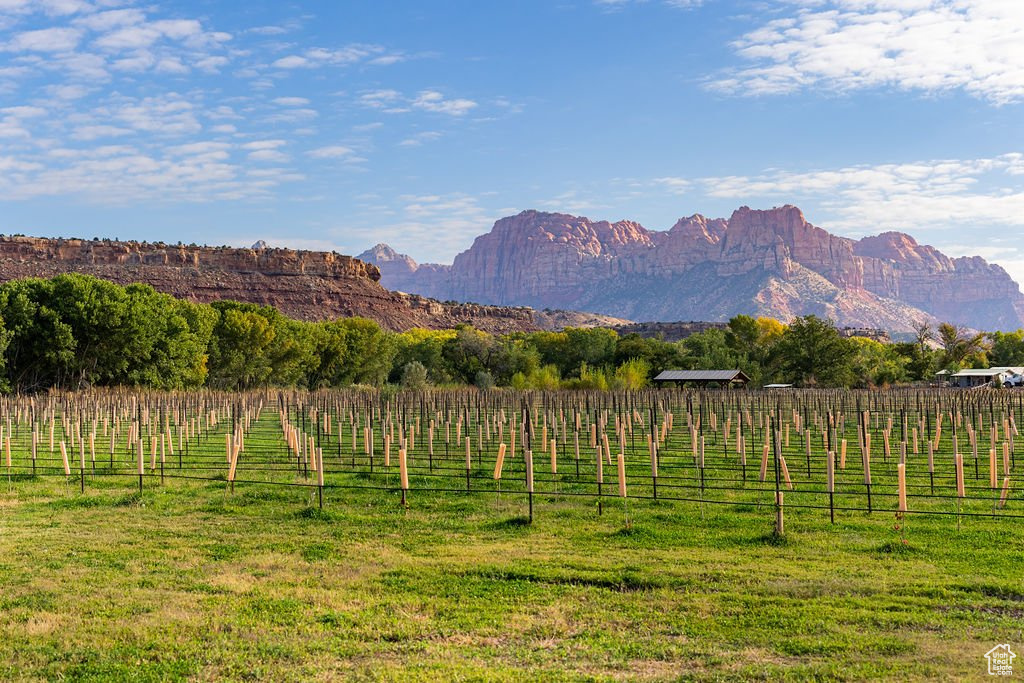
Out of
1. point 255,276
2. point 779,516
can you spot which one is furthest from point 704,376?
point 255,276

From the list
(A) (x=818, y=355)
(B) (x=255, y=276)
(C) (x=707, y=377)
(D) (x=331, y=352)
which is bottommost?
(C) (x=707, y=377)

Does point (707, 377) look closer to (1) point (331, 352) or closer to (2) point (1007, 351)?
(1) point (331, 352)

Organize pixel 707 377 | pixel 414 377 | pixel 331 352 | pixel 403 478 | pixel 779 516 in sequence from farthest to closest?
pixel 331 352 < pixel 414 377 < pixel 707 377 < pixel 403 478 < pixel 779 516

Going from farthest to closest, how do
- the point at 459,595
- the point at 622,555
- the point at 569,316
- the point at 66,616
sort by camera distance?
the point at 569,316 → the point at 622,555 → the point at 459,595 → the point at 66,616

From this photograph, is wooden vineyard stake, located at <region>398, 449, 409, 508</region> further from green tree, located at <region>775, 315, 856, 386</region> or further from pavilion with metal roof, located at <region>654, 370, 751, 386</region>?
green tree, located at <region>775, 315, 856, 386</region>

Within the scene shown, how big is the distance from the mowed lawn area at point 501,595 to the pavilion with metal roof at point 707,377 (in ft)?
166

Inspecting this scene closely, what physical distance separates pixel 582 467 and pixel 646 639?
14121 millimetres

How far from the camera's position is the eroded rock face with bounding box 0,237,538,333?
105000mm

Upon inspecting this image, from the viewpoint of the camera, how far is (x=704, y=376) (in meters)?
65.8

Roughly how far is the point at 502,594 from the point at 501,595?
0.16 feet

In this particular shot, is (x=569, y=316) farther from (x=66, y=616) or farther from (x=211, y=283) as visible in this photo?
(x=66, y=616)

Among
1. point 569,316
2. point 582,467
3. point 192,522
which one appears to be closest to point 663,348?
point 582,467

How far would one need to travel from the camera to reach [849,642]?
27.6ft

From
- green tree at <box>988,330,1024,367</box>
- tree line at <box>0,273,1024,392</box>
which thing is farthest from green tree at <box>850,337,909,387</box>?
green tree at <box>988,330,1024,367</box>
